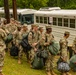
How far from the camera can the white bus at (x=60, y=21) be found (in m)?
17.1

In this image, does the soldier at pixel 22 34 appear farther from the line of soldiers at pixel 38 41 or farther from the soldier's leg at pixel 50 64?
the soldier's leg at pixel 50 64

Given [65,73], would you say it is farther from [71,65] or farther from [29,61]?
[29,61]

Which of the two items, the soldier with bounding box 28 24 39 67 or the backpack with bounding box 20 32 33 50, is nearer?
the soldier with bounding box 28 24 39 67

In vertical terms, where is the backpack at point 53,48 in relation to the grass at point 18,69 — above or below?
above

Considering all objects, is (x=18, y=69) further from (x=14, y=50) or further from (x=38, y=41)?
(x=14, y=50)

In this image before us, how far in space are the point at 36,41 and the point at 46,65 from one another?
3.84ft

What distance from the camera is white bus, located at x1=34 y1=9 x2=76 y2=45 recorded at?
56.2ft

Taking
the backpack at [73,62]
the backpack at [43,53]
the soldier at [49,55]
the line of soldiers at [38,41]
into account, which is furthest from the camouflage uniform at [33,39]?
the backpack at [73,62]

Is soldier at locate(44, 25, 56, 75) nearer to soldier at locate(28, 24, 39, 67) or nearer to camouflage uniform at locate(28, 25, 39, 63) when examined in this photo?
soldier at locate(28, 24, 39, 67)

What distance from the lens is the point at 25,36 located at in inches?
468

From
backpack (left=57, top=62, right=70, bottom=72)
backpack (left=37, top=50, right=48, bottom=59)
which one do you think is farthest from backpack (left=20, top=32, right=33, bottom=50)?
backpack (left=57, top=62, right=70, bottom=72)

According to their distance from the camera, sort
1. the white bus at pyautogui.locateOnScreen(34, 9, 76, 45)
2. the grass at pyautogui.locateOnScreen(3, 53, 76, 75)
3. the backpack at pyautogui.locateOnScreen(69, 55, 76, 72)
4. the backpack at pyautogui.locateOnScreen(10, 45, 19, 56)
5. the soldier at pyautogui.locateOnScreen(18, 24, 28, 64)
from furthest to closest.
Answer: the white bus at pyautogui.locateOnScreen(34, 9, 76, 45), the backpack at pyautogui.locateOnScreen(10, 45, 19, 56), the soldier at pyautogui.locateOnScreen(18, 24, 28, 64), the backpack at pyautogui.locateOnScreen(69, 55, 76, 72), the grass at pyautogui.locateOnScreen(3, 53, 76, 75)

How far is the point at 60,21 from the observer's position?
1881 cm

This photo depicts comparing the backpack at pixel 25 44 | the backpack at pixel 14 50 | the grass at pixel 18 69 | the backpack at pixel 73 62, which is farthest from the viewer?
the backpack at pixel 14 50
